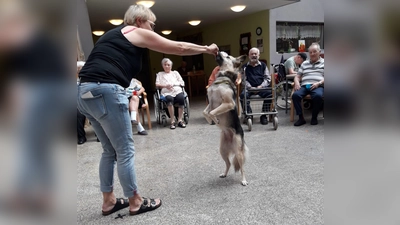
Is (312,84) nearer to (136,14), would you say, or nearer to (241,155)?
(241,155)

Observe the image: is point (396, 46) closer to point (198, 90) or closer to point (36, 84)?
point (36, 84)

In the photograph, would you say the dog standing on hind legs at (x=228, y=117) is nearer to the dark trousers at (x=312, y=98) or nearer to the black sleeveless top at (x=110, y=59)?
the black sleeveless top at (x=110, y=59)

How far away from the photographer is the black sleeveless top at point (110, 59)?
5.81 ft

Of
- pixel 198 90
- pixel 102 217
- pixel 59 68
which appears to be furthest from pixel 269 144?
pixel 198 90

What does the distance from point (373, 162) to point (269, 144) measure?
3223 mm

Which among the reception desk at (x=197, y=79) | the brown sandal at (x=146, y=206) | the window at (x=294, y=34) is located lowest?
the brown sandal at (x=146, y=206)

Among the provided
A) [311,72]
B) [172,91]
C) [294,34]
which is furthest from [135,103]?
[294,34]

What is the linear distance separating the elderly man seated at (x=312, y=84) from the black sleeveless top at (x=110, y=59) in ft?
12.5

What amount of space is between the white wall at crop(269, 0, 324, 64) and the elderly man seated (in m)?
3.22

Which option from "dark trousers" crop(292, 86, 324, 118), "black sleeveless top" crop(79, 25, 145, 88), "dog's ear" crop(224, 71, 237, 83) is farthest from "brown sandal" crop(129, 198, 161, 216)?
"dark trousers" crop(292, 86, 324, 118)

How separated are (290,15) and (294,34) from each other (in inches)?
26.2

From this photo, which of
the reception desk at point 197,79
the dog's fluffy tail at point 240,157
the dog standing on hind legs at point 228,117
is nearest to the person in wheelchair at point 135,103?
the dog standing on hind legs at point 228,117

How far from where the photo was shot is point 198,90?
1066 centimetres

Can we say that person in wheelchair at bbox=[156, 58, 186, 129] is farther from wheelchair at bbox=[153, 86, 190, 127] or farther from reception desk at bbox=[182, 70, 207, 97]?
reception desk at bbox=[182, 70, 207, 97]
